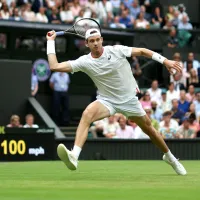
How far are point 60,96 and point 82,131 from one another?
12.6 m

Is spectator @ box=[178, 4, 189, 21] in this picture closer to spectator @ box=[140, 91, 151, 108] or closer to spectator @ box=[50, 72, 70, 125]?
spectator @ box=[50, 72, 70, 125]

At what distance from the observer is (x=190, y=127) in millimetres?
21000

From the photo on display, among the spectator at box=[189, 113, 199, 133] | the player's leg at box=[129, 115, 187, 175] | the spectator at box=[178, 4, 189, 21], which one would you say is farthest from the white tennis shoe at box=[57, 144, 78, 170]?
the spectator at box=[178, 4, 189, 21]

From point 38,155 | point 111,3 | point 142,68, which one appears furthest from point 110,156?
point 111,3

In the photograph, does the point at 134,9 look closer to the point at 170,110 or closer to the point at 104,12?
the point at 104,12

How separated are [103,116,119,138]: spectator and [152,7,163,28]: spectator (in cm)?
776

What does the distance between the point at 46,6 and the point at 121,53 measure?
46.9ft

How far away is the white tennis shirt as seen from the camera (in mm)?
11500

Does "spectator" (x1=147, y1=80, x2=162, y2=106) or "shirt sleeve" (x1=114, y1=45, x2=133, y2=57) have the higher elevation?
"shirt sleeve" (x1=114, y1=45, x2=133, y2=57)

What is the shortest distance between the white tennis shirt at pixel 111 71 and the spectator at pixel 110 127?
885 centimetres

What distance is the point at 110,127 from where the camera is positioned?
20.7m

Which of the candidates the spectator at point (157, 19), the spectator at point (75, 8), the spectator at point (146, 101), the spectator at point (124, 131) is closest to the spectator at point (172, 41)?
the spectator at point (157, 19)

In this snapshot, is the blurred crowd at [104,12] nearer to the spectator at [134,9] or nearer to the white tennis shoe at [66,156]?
the spectator at [134,9]

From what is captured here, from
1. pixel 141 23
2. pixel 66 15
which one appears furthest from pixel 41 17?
pixel 141 23
